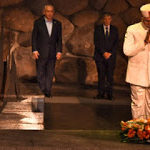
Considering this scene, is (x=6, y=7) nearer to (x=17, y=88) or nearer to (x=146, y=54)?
(x=17, y=88)

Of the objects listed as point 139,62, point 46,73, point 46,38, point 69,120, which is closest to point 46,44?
point 46,38

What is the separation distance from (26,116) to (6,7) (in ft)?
18.4

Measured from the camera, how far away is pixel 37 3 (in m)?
13.4

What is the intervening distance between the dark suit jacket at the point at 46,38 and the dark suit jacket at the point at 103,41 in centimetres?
75

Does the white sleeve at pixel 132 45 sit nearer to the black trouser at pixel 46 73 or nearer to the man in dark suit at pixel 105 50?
the man in dark suit at pixel 105 50

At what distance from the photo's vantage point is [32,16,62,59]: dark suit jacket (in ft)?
35.7

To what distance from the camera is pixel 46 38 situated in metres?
10.9

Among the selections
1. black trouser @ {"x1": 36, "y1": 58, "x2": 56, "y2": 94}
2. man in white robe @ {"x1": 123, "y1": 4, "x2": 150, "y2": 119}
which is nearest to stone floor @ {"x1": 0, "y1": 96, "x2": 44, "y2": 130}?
man in white robe @ {"x1": 123, "y1": 4, "x2": 150, "y2": 119}

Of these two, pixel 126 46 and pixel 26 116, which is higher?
pixel 126 46

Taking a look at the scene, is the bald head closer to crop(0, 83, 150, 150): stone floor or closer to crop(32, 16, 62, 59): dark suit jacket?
crop(32, 16, 62, 59): dark suit jacket

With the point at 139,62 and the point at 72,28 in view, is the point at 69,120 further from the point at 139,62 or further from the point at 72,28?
the point at 72,28

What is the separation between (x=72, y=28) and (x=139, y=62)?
21.5ft

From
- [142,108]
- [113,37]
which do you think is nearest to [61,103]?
[113,37]

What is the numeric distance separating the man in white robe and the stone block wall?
19.9 ft
